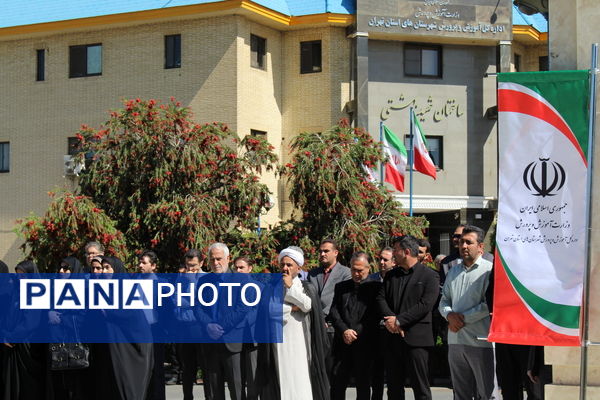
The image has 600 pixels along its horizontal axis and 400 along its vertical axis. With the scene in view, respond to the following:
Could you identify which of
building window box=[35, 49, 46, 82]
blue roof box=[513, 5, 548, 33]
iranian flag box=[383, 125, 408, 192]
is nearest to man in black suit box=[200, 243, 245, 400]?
iranian flag box=[383, 125, 408, 192]

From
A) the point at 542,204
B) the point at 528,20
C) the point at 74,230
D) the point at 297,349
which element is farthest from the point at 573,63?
the point at 528,20

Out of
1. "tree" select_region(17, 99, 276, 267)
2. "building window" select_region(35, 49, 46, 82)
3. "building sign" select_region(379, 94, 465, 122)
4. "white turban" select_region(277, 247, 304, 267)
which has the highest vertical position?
"building window" select_region(35, 49, 46, 82)

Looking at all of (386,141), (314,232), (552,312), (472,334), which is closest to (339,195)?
(314,232)

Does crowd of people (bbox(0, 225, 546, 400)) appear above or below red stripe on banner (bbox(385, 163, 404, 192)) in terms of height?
below

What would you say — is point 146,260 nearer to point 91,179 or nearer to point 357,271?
point 357,271

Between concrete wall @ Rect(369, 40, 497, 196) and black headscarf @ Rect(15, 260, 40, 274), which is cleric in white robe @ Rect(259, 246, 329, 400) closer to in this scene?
black headscarf @ Rect(15, 260, 40, 274)

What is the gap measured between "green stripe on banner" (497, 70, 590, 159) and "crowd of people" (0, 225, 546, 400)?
7.88ft

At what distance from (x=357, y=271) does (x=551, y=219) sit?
3745 mm

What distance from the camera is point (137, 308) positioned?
11758 millimetres

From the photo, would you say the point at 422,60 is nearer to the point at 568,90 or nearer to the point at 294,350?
the point at 294,350

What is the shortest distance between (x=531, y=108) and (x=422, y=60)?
26559 mm

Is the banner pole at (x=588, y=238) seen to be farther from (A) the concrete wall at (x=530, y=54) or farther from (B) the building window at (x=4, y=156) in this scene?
(B) the building window at (x=4, y=156)

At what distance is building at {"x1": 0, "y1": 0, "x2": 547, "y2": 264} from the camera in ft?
107

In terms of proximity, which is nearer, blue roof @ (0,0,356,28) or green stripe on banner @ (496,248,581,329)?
green stripe on banner @ (496,248,581,329)
